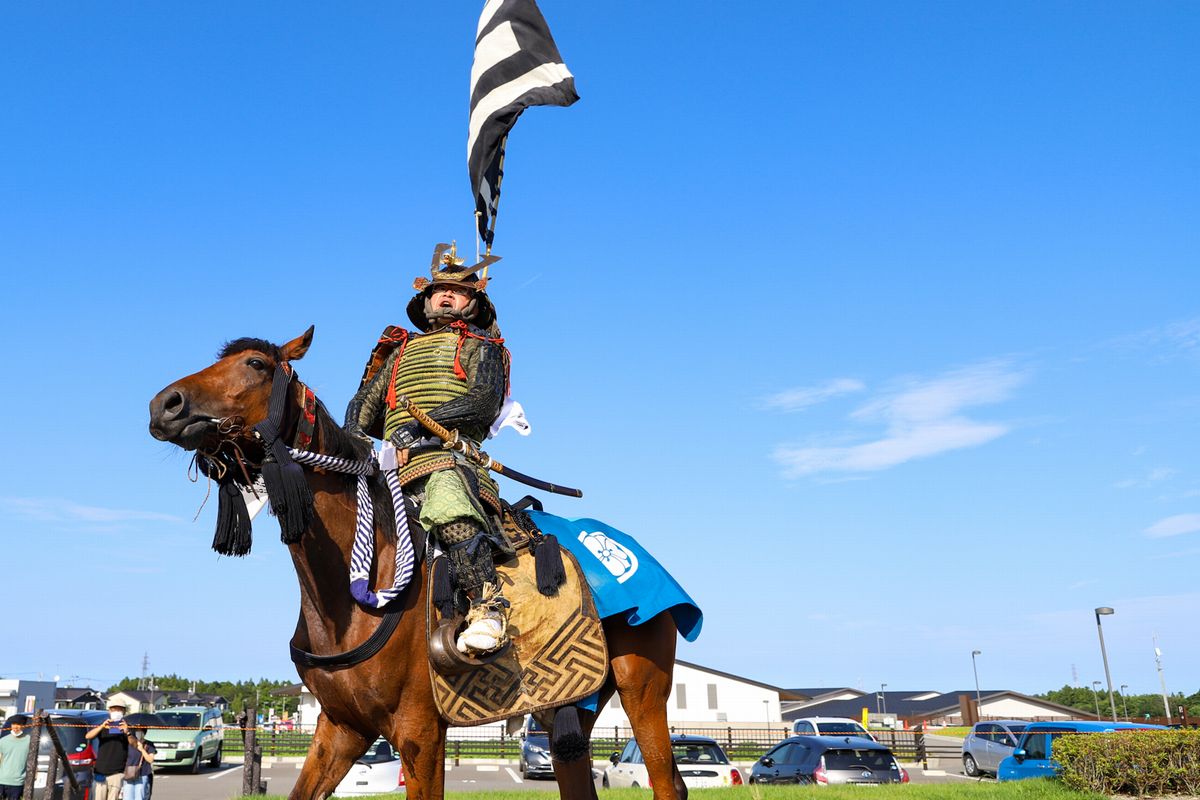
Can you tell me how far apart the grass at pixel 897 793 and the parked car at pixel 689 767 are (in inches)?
175

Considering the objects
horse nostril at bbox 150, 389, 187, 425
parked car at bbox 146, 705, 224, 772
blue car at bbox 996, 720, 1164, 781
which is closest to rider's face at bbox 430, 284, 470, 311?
horse nostril at bbox 150, 389, 187, 425

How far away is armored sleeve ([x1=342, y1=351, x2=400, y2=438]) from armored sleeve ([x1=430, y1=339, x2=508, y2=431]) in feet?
1.99

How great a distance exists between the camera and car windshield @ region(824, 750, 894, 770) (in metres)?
18.1

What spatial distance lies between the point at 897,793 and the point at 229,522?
1075 cm

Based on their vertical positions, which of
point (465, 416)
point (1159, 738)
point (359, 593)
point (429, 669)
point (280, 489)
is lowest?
point (1159, 738)

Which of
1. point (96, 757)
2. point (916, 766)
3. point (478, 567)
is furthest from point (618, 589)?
point (916, 766)

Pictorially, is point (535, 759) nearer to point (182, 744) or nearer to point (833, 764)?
point (182, 744)

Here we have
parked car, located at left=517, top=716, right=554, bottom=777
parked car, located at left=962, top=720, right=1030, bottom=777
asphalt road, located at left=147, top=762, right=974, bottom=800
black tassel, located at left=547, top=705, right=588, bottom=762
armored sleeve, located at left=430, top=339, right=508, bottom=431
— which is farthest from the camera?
parked car, located at left=517, top=716, right=554, bottom=777

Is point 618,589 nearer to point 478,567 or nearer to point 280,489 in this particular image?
point 478,567

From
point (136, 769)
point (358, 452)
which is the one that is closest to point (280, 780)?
point (136, 769)

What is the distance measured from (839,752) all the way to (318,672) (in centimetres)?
1512

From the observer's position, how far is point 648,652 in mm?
6371

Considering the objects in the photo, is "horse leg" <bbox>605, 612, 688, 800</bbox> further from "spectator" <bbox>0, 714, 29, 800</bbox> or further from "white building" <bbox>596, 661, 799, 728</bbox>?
"white building" <bbox>596, 661, 799, 728</bbox>

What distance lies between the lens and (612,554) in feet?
21.1
